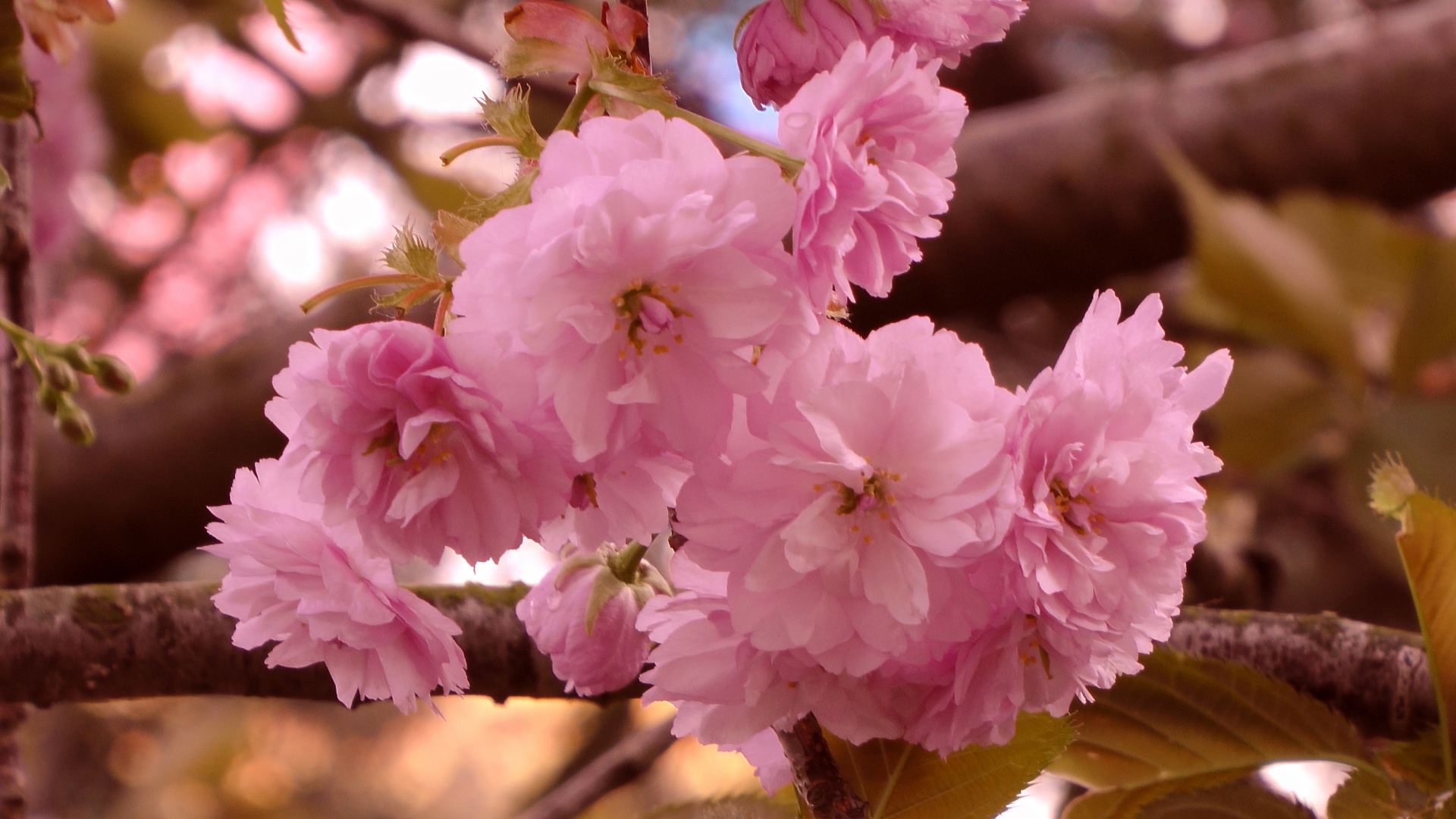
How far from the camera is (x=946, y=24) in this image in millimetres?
466

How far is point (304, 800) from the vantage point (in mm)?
3111

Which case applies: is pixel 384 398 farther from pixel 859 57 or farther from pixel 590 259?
pixel 859 57

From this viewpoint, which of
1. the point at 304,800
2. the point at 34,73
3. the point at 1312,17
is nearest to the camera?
the point at 34,73

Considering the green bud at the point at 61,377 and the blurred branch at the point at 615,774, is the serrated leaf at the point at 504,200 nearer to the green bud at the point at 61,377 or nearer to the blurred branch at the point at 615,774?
the green bud at the point at 61,377

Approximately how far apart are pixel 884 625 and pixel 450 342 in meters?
0.17

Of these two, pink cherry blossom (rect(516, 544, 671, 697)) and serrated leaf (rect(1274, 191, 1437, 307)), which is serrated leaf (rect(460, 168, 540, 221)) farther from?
serrated leaf (rect(1274, 191, 1437, 307))

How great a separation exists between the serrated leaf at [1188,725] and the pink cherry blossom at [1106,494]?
0.18 m

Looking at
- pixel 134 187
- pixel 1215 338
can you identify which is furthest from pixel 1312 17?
pixel 134 187

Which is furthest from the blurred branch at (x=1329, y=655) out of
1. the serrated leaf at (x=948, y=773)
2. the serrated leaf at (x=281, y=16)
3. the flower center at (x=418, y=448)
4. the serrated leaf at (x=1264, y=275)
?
the serrated leaf at (x=1264, y=275)

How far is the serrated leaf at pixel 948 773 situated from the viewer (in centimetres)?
48

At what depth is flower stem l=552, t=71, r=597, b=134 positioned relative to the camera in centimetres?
42

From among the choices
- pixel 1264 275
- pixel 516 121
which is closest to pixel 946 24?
pixel 516 121

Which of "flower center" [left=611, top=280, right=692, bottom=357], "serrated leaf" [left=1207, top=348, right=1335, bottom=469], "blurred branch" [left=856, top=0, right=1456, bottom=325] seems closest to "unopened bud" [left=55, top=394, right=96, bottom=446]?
"flower center" [left=611, top=280, right=692, bottom=357]

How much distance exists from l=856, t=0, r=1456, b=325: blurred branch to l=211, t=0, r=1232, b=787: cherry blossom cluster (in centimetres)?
122
